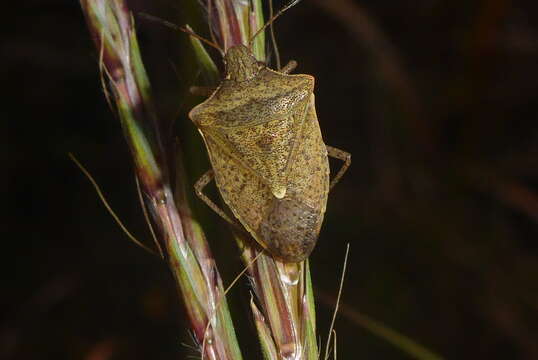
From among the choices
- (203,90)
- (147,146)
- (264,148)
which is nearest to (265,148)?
(264,148)

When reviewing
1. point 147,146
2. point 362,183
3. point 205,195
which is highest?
point 147,146

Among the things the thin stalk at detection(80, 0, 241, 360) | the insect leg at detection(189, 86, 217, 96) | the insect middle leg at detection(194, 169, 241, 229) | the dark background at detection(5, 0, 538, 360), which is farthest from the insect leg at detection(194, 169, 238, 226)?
the dark background at detection(5, 0, 538, 360)

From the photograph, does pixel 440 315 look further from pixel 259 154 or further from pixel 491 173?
pixel 259 154

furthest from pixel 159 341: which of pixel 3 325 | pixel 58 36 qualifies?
pixel 58 36

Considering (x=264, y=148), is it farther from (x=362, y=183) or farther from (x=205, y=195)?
(x=362, y=183)

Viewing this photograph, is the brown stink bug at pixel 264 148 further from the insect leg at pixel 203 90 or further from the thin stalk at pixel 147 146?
the thin stalk at pixel 147 146
